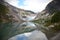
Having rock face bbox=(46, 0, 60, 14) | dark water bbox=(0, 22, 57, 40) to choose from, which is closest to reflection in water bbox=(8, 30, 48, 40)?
dark water bbox=(0, 22, 57, 40)

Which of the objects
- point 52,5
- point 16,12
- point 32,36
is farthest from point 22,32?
point 52,5

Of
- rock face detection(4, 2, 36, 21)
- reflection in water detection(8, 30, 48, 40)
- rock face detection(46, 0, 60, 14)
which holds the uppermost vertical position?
rock face detection(4, 2, 36, 21)

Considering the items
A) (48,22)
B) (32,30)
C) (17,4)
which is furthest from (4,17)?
(48,22)

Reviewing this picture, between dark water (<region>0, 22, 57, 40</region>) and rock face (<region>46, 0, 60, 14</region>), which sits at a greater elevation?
rock face (<region>46, 0, 60, 14</region>)

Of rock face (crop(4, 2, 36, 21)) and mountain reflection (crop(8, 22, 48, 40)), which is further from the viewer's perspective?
rock face (crop(4, 2, 36, 21))

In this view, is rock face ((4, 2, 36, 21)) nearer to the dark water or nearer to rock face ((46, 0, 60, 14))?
the dark water

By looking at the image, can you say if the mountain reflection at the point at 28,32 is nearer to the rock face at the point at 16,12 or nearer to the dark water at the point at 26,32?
the dark water at the point at 26,32

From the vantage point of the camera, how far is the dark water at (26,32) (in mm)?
3240

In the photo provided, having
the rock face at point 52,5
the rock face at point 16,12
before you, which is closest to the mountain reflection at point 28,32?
the rock face at point 16,12

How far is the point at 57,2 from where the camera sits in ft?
11.3

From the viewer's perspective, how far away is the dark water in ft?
10.6

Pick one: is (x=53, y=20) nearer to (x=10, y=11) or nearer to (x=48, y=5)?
(x=48, y=5)

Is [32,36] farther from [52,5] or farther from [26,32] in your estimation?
[52,5]

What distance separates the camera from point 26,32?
131 inches
